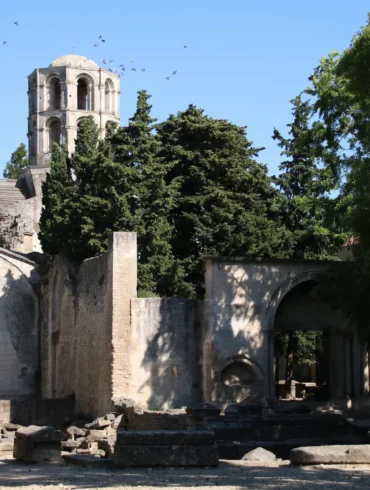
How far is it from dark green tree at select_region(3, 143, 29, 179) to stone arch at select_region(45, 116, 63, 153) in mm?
17307

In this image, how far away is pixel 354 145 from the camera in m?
27.2

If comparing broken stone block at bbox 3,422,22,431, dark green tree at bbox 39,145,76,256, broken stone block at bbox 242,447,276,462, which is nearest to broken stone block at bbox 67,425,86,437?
broken stone block at bbox 3,422,22,431

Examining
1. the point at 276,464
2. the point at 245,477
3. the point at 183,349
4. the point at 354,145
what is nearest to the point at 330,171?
the point at 354,145

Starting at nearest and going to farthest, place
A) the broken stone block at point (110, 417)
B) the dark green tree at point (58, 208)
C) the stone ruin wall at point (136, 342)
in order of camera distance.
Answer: the broken stone block at point (110, 417) < the stone ruin wall at point (136, 342) < the dark green tree at point (58, 208)

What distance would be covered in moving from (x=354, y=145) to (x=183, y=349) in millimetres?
6951

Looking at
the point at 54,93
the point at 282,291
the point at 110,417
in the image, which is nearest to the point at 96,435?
the point at 110,417

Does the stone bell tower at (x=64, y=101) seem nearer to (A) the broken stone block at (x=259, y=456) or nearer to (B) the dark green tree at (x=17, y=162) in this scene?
(B) the dark green tree at (x=17, y=162)

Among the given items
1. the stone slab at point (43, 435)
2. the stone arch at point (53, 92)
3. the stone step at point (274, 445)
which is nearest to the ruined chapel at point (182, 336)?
the stone step at point (274, 445)

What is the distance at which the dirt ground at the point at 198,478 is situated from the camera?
13.7 meters

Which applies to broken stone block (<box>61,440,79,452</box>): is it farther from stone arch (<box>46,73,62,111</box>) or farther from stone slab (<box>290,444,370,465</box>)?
stone arch (<box>46,73,62,111</box>)

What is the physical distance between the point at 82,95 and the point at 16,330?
101 feet

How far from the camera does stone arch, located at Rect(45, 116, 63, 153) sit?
61.7 metres

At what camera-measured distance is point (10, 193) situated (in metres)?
58.1

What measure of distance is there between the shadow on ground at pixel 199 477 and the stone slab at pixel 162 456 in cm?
21
